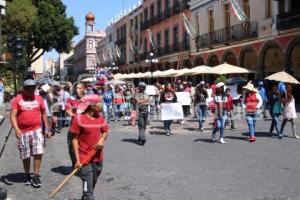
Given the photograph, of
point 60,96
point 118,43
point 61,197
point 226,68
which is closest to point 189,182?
point 61,197

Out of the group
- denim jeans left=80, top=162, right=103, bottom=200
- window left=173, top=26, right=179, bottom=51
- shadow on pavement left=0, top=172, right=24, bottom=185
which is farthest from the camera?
window left=173, top=26, right=179, bottom=51

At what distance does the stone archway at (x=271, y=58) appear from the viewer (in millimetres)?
27323

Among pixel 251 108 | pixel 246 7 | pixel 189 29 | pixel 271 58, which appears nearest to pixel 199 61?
pixel 189 29

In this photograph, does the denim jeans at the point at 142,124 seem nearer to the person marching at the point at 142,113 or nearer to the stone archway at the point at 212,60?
the person marching at the point at 142,113

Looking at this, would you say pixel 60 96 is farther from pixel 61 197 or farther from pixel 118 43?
pixel 118 43

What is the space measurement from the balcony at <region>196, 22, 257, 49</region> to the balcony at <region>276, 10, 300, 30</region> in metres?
2.96

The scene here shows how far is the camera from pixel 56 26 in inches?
1657

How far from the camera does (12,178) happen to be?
26.5ft

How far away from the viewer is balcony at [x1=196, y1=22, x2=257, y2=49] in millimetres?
29359

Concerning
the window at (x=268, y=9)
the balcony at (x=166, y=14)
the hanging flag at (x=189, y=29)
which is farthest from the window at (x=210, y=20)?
the window at (x=268, y=9)

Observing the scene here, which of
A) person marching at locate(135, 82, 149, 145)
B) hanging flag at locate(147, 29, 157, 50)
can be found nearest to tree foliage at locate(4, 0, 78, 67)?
hanging flag at locate(147, 29, 157, 50)

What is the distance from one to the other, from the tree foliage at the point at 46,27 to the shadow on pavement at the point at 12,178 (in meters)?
29.3

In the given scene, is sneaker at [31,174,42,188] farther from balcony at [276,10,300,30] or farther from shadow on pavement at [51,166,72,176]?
balcony at [276,10,300,30]

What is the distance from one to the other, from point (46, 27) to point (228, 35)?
650 inches
